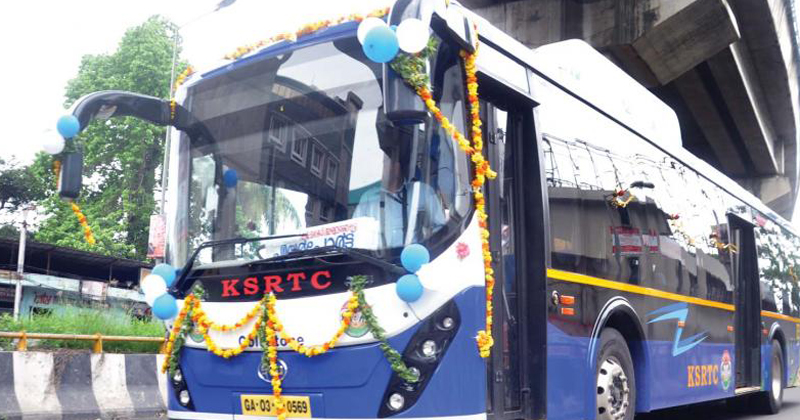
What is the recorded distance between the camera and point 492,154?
5859mm

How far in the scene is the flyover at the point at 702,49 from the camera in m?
18.8

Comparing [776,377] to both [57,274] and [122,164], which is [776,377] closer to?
[57,274]

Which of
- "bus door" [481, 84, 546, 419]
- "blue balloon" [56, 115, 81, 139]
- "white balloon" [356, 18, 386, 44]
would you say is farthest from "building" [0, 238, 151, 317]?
"white balloon" [356, 18, 386, 44]

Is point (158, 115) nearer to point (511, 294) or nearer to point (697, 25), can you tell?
point (511, 294)

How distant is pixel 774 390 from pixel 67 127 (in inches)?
421

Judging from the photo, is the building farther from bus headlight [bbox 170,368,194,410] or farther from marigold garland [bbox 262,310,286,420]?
marigold garland [bbox 262,310,286,420]

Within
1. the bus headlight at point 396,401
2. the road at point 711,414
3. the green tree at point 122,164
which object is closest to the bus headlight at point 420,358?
the bus headlight at point 396,401

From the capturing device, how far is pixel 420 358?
5.06 meters

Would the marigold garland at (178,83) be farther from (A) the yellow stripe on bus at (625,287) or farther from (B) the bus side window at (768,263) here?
(B) the bus side window at (768,263)

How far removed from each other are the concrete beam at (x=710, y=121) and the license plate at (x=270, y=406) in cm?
2012

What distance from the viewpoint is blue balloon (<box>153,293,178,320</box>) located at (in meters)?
5.82

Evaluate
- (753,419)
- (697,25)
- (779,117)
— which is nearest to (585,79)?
(753,419)

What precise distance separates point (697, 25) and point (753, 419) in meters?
10.3

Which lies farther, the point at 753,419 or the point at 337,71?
the point at 753,419
